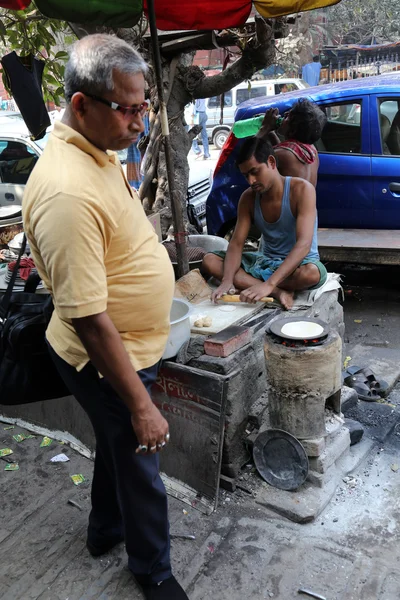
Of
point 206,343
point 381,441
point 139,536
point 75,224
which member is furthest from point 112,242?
point 381,441

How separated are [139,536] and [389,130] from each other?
504 centimetres

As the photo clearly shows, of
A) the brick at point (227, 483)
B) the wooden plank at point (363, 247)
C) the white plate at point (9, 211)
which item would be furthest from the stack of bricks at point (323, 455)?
the white plate at point (9, 211)

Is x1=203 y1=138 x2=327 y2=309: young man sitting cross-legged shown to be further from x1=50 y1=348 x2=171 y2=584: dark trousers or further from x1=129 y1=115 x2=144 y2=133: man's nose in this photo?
x1=129 y1=115 x2=144 y2=133: man's nose

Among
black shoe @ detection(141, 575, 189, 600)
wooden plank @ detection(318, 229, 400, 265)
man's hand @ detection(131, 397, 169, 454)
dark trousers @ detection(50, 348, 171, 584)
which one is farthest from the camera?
wooden plank @ detection(318, 229, 400, 265)

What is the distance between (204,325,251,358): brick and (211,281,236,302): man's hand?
0.72 meters

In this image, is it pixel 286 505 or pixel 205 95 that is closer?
pixel 286 505

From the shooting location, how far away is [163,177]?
6.35 metres

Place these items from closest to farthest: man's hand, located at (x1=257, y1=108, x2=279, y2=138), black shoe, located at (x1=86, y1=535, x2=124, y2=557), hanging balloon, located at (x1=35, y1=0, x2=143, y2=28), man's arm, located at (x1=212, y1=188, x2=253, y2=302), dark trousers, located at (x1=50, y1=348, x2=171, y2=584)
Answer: dark trousers, located at (x1=50, y1=348, x2=171, y2=584) → black shoe, located at (x1=86, y1=535, x2=124, y2=557) → hanging balloon, located at (x1=35, y1=0, x2=143, y2=28) → man's arm, located at (x1=212, y1=188, x2=253, y2=302) → man's hand, located at (x1=257, y1=108, x2=279, y2=138)

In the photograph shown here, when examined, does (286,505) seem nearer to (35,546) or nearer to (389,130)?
(35,546)

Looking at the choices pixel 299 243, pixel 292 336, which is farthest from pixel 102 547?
pixel 299 243

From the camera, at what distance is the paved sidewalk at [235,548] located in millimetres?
2449

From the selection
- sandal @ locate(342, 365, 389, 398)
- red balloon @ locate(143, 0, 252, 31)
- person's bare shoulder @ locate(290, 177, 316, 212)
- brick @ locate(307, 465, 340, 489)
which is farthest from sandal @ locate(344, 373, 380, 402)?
red balloon @ locate(143, 0, 252, 31)

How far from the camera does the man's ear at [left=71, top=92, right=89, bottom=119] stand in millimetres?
1765

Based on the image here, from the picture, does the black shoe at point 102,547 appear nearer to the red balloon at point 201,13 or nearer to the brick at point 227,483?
the brick at point 227,483
